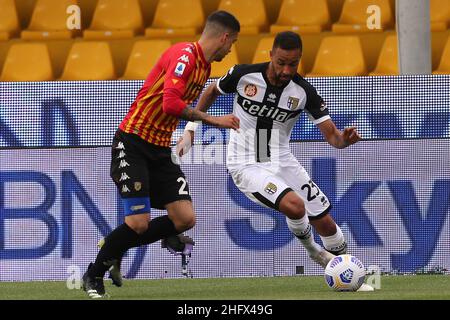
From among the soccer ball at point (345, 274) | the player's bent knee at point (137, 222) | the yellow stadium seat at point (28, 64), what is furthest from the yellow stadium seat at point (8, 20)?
the soccer ball at point (345, 274)

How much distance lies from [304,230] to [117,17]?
609 centimetres

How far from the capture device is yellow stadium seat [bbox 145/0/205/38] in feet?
44.3

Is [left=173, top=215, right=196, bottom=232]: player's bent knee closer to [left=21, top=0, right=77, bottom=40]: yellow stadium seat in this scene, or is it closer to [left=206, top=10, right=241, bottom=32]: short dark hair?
[left=206, top=10, right=241, bottom=32]: short dark hair

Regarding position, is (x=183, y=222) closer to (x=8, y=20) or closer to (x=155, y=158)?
(x=155, y=158)

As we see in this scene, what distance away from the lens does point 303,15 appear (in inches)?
529

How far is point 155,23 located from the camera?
1381 cm

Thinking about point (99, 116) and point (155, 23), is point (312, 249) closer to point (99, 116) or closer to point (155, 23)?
point (99, 116)

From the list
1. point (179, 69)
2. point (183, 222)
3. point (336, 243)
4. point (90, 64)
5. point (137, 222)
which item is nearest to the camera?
point (179, 69)

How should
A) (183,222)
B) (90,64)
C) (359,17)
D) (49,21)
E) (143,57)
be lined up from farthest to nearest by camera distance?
(49,21) < (359,17) < (90,64) < (143,57) < (183,222)

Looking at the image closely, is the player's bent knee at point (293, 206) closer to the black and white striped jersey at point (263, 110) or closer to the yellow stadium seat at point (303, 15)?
the black and white striped jersey at point (263, 110)

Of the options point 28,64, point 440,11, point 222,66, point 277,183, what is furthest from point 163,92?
point 440,11

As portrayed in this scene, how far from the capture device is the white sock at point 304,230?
8391 millimetres

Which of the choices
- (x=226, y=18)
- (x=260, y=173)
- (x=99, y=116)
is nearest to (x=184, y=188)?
(x=260, y=173)

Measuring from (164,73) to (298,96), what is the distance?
104 cm
